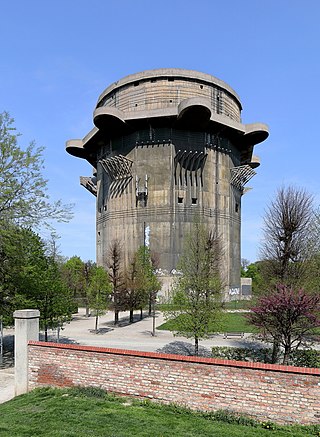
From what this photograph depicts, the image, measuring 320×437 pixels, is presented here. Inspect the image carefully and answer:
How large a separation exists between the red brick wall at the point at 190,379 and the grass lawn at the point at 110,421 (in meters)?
0.31

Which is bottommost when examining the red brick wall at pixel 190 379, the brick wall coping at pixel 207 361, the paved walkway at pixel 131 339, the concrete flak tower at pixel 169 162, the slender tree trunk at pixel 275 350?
the paved walkway at pixel 131 339

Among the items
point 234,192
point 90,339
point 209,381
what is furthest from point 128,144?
point 209,381

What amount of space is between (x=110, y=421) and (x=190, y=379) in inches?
86.3

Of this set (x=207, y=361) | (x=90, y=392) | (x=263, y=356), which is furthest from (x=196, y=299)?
(x=207, y=361)

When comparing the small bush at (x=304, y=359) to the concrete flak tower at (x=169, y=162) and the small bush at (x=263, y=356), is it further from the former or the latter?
the concrete flak tower at (x=169, y=162)

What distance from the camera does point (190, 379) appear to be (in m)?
9.09

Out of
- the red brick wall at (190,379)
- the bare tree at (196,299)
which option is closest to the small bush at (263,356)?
the bare tree at (196,299)

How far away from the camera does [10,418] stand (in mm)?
8531

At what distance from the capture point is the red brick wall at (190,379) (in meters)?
7.96

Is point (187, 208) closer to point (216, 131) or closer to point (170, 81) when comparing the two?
point (216, 131)

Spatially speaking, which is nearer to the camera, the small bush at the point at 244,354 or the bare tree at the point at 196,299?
the small bush at the point at 244,354

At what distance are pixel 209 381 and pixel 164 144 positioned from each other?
121 feet

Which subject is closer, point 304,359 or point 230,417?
point 230,417

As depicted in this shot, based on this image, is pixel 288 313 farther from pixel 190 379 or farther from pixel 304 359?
pixel 190 379
